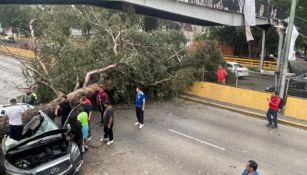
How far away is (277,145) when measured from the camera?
11844 millimetres

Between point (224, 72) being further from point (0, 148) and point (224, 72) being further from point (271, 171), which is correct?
point (0, 148)

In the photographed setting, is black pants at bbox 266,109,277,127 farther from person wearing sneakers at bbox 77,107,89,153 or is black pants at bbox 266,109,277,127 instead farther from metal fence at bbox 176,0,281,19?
metal fence at bbox 176,0,281,19

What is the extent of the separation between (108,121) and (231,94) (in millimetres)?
7784

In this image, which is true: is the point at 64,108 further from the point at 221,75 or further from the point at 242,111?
the point at 221,75

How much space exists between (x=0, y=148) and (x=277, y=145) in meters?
8.70

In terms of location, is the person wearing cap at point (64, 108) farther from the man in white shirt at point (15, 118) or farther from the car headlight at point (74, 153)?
the car headlight at point (74, 153)

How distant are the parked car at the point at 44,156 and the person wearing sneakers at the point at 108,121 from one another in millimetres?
1978

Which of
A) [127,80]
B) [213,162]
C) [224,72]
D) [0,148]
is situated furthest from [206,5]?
[0,148]

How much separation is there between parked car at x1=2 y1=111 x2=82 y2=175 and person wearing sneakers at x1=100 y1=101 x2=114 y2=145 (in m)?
1.98

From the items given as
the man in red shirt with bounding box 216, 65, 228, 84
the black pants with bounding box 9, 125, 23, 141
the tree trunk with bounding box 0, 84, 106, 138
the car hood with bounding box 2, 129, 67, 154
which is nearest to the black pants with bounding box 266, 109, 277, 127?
the man in red shirt with bounding box 216, 65, 228, 84

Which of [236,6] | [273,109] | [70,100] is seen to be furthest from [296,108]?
[236,6]

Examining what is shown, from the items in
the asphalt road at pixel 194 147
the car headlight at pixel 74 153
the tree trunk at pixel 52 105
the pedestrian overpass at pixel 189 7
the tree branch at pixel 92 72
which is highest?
the pedestrian overpass at pixel 189 7

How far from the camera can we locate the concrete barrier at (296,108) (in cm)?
1445

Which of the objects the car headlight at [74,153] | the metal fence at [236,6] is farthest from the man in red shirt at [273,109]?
the metal fence at [236,6]
